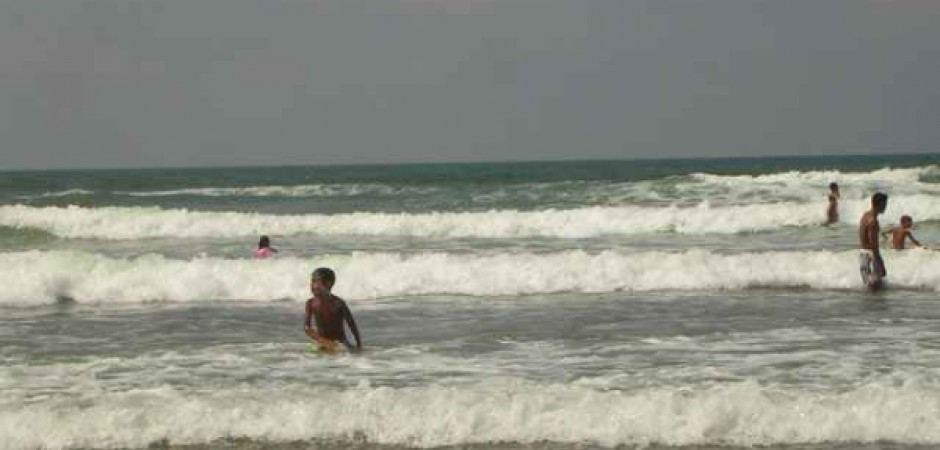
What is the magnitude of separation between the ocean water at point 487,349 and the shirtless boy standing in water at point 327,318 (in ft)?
0.65

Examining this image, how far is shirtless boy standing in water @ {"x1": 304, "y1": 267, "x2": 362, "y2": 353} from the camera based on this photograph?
10.0m

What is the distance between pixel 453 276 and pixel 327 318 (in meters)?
5.55

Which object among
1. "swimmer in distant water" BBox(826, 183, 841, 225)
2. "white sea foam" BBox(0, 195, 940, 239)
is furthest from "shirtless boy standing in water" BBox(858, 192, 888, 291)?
"swimmer in distant water" BBox(826, 183, 841, 225)

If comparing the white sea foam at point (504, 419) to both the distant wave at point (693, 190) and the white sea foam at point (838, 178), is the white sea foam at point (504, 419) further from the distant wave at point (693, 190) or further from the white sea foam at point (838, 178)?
the white sea foam at point (838, 178)

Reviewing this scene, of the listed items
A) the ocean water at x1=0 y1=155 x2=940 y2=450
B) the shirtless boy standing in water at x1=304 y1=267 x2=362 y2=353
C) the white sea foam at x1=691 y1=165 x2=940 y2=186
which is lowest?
the ocean water at x1=0 y1=155 x2=940 y2=450

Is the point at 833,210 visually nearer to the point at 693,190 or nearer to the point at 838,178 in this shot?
the point at 693,190

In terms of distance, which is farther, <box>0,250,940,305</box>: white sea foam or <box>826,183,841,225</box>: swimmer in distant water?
<box>826,183,841,225</box>: swimmer in distant water

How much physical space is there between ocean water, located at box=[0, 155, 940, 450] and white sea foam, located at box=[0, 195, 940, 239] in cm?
158

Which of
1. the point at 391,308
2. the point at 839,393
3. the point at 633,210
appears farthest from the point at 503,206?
the point at 839,393

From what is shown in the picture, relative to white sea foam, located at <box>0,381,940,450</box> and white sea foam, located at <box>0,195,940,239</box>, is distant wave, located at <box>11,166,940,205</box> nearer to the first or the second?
white sea foam, located at <box>0,195,940,239</box>

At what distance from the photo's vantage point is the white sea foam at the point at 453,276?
48.9ft

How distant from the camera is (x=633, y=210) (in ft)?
85.7

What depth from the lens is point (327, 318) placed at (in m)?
10.1

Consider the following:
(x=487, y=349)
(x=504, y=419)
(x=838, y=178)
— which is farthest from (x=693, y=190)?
(x=504, y=419)
